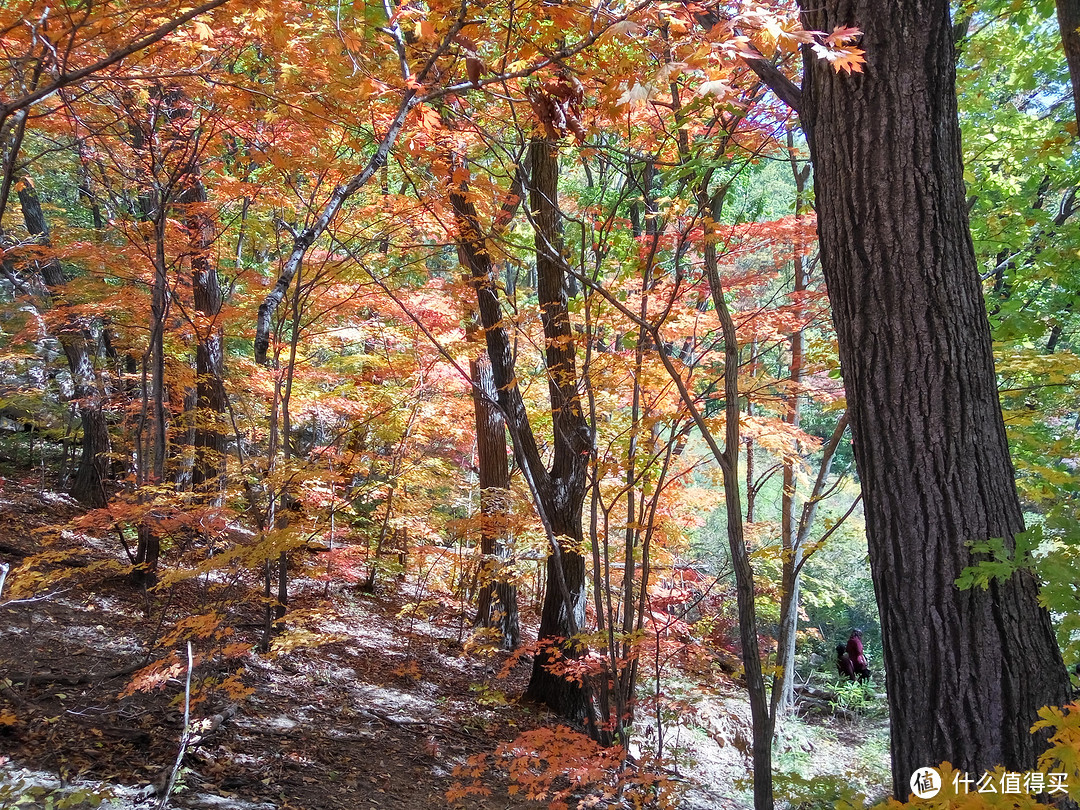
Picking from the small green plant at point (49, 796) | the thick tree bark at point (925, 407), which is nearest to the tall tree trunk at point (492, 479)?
the small green plant at point (49, 796)

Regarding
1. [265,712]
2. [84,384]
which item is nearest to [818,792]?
[265,712]

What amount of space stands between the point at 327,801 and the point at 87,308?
5065 mm

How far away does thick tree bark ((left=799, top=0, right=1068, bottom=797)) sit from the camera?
2146mm

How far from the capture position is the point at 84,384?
794cm

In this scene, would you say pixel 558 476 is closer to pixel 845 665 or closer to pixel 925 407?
pixel 925 407

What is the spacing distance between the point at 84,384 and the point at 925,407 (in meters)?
9.26

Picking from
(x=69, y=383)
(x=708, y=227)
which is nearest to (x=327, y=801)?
(x=708, y=227)

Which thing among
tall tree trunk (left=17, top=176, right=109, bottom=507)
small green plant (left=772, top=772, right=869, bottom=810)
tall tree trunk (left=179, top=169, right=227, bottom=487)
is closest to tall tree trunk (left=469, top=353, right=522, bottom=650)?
tall tree trunk (left=179, top=169, right=227, bottom=487)

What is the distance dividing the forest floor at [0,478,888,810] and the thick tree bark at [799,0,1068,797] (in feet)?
7.07

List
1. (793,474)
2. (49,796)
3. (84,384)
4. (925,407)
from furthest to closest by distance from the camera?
1. (793,474)
2. (84,384)
3. (49,796)
4. (925,407)

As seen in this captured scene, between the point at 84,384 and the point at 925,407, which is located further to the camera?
the point at 84,384

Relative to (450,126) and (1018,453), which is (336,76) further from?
(1018,453)

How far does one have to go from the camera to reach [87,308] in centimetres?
593

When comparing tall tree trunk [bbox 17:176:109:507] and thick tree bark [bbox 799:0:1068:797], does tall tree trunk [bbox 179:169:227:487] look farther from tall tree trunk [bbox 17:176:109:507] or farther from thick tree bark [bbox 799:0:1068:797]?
thick tree bark [bbox 799:0:1068:797]
